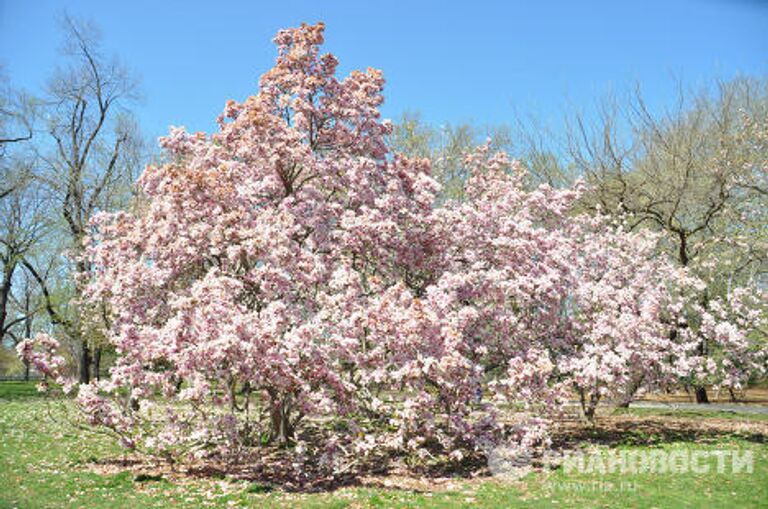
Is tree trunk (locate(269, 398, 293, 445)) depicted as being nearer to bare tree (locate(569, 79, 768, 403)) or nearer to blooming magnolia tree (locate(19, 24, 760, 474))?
blooming magnolia tree (locate(19, 24, 760, 474))

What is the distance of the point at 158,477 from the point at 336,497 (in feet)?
12.2

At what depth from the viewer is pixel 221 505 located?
28.2ft

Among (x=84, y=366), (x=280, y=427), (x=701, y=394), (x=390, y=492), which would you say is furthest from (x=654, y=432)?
(x=84, y=366)

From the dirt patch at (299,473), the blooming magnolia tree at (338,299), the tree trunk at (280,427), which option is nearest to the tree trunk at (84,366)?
the blooming magnolia tree at (338,299)

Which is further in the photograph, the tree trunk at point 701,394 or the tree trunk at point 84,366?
the tree trunk at point 701,394

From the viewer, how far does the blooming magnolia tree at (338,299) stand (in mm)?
9797

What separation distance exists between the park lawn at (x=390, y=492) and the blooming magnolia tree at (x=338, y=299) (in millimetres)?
843

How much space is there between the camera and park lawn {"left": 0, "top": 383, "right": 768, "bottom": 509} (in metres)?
8.73

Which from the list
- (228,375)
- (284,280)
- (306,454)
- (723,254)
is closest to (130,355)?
(228,375)

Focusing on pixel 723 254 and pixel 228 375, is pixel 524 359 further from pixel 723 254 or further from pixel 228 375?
pixel 723 254

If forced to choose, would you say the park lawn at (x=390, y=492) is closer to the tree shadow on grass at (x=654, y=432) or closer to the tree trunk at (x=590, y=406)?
the tree shadow on grass at (x=654, y=432)

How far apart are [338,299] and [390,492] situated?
3.53 metres

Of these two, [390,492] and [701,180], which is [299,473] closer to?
[390,492]

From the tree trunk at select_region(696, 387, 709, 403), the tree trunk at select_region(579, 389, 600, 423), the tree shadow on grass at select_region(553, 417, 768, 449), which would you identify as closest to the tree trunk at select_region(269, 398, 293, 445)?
the tree shadow on grass at select_region(553, 417, 768, 449)
